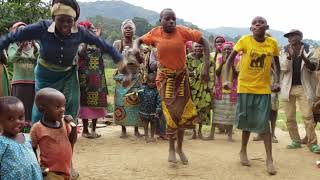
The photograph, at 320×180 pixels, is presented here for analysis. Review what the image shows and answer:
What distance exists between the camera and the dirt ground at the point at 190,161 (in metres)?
5.75

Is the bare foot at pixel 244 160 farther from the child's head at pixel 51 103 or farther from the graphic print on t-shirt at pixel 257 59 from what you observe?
the child's head at pixel 51 103

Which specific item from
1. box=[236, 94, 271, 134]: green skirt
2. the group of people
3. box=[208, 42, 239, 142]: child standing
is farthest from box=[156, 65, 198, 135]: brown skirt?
box=[208, 42, 239, 142]: child standing

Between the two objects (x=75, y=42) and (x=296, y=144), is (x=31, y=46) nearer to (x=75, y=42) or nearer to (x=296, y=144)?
(x=75, y=42)

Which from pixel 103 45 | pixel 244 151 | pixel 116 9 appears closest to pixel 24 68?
pixel 103 45

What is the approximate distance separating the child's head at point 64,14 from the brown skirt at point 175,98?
5.33 feet

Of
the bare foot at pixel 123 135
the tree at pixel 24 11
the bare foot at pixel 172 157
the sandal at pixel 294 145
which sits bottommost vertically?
the bare foot at pixel 123 135

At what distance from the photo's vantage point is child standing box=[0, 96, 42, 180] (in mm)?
3100

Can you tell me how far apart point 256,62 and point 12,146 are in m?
3.59

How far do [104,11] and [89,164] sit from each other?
132 metres

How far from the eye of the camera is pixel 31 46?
743 cm

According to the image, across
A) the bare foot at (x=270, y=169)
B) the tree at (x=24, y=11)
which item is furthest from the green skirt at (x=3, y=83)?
the tree at (x=24, y=11)

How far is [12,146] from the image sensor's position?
312 cm

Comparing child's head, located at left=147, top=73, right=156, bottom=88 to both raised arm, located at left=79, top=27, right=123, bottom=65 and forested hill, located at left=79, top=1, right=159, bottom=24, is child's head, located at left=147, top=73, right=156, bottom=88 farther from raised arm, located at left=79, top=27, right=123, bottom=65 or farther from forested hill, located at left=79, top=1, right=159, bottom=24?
forested hill, located at left=79, top=1, right=159, bottom=24

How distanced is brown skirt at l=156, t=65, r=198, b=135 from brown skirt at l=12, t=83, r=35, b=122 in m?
2.50
